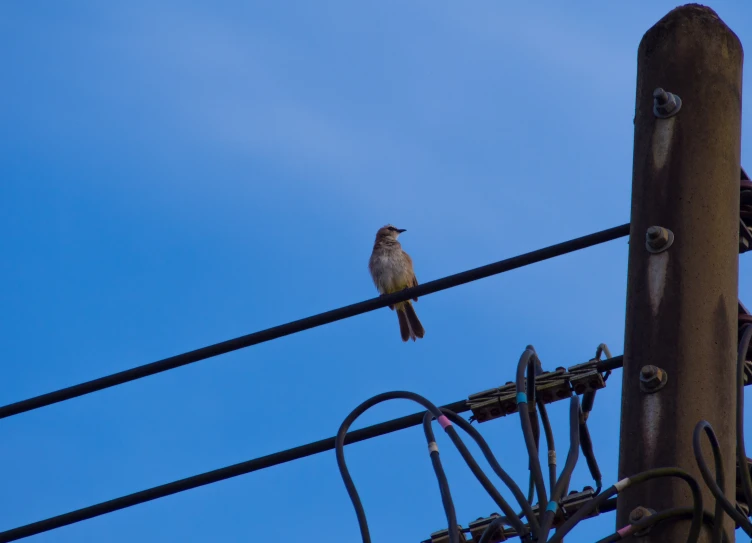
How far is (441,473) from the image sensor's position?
3.26 meters

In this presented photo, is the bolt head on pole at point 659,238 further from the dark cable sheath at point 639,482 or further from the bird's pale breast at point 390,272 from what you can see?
the bird's pale breast at point 390,272

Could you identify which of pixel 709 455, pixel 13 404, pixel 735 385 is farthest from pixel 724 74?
pixel 13 404

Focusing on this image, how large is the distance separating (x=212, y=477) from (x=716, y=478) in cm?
232

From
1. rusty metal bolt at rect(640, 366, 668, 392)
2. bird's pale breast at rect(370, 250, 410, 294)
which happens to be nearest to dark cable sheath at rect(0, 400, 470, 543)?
rusty metal bolt at rect(640, 366, 668, 392)

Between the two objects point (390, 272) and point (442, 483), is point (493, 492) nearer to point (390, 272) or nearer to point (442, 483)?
point (442, 483)

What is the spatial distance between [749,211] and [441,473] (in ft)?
5.79

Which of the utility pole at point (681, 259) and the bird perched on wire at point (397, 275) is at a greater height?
the bird perched on wire at point (397, 275)

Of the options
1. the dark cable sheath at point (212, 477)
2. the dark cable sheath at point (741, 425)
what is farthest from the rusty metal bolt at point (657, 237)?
the dark cable sheath at point (212, 477)

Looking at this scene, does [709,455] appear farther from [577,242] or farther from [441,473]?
[577,242]

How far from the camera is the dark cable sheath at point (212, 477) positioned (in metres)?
4.54

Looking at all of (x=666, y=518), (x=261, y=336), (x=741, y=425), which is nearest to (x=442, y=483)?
(x=666, y=518)

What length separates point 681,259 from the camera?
3.40 m

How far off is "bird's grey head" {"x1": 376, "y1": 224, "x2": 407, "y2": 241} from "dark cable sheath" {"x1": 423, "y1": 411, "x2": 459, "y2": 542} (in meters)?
11.9

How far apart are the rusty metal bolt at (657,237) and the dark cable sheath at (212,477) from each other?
126 centimetres
